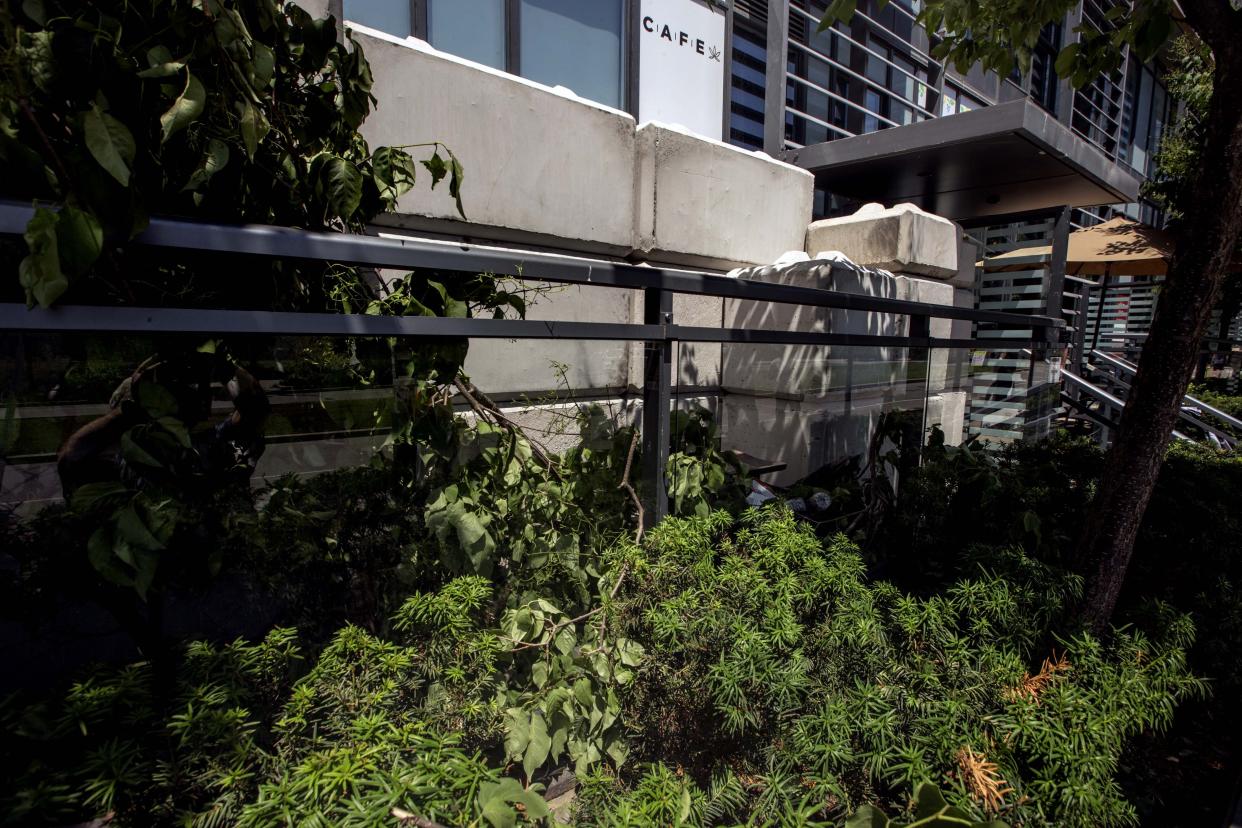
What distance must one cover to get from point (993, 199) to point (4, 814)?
9.38m

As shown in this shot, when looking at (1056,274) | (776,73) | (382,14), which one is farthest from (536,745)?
(1056,274)

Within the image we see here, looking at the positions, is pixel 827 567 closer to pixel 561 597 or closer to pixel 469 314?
pixel 561 597

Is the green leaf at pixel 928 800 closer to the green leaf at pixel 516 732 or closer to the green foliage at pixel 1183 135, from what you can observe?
the green leaf at pixel 516 732

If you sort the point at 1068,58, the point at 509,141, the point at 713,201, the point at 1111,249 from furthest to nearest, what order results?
the point at 1111,249
the point at 713,201
the point at 509,141
the point at 1068,58

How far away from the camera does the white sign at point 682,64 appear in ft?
19.5

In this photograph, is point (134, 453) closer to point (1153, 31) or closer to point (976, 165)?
point (1153, 31)

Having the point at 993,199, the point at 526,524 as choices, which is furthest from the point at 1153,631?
the point at 993,199

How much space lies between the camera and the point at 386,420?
2174 millimetres

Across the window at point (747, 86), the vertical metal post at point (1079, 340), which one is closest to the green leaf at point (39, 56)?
the window at point (747, 86)

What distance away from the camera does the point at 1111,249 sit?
10023 millimetres

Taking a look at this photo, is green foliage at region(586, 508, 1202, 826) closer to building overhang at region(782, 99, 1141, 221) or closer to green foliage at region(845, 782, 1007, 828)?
green foliage at region(845, 782, 1007, 828)

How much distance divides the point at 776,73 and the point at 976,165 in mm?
2349

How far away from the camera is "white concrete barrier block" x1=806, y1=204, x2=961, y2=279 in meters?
5.44

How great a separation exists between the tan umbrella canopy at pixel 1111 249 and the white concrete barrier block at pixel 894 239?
3.49 m
